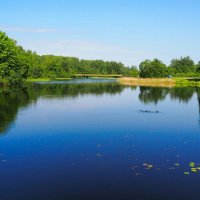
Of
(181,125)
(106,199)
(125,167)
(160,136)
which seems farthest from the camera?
(181,125)

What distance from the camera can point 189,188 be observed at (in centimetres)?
1648

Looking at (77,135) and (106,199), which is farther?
(77,135)

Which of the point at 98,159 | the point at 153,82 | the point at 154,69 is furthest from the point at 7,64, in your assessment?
the point at 154,69

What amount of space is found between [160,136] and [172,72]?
172 m

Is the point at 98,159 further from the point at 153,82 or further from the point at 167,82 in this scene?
the point at 153,82

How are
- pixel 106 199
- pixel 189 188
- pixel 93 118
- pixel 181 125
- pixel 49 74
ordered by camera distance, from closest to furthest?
pixel 106 199 → pixel 189 188 → pixel 181 125 → pixel 93 118 → pixel 49 74

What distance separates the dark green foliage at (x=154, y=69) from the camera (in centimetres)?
17325

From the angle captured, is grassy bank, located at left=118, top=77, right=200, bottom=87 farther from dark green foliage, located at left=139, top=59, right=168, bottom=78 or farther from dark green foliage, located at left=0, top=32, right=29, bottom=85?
dark green foliage, located at left=0, top=32, right=29, bottom=85

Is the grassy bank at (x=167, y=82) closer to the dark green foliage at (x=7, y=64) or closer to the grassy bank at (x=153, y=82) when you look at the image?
the grassy bank at (x=153, y=82)

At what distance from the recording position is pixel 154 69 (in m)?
173

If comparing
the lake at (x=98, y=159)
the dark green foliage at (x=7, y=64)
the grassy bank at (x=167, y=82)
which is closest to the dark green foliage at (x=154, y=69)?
the grassy bank at (x=167, y=82)

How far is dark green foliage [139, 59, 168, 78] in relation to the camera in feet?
568

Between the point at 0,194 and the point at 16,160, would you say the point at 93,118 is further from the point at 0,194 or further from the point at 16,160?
the point at 0,194

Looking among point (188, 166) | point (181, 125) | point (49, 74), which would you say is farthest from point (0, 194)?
point (49, 74)
